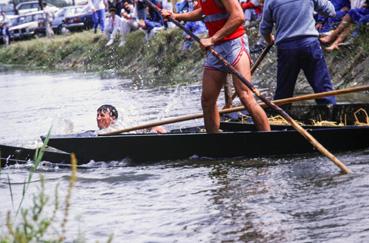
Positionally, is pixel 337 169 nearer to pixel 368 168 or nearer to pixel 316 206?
pixel 368 168

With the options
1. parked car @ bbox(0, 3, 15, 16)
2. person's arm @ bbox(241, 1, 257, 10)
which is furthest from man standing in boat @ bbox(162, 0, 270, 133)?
parked car @ bbox(0, 3, 15, 16)

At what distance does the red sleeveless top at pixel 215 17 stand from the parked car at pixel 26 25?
38.0m

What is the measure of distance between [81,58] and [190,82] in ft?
42.3

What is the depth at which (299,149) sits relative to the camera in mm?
9539

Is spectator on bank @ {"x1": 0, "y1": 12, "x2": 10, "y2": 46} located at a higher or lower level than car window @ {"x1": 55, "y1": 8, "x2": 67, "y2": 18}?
lower

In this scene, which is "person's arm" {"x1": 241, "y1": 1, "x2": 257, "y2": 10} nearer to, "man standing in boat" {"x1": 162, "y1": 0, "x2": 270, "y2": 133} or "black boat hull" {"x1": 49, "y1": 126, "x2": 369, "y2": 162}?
"black boat hull" {"x1": 49, "y1": 126, "x2": 369, "y2": 162}

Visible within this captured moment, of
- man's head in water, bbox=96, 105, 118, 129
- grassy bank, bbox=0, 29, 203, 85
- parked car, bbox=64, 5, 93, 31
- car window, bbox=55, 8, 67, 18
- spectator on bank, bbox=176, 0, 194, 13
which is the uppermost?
spectator on bank, bbox=176, 0, 194, 13

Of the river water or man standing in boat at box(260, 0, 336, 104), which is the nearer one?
the river water

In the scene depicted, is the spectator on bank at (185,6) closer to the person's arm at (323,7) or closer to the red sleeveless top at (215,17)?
the person's arm at (323,7)

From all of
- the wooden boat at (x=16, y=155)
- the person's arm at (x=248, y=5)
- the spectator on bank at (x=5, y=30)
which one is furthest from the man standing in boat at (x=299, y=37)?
the spectator on bank at (x=5, y=30)

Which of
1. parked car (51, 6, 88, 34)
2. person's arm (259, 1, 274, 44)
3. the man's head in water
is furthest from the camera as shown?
parked car (51, 6, 88, 34)

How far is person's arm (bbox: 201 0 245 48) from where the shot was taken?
914cm

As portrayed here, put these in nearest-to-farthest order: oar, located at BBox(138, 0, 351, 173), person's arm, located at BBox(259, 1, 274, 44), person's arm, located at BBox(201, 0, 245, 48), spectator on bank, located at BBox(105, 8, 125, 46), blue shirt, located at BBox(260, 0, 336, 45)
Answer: oar, located at BBox(138, 0, 351, 173)
person's arm, located at BBox(201, 0, 245, 48)
blue shirt, located at BBox(260, 0, 336, 45)
person's arm, located at BBox(259, 1, 274, 44)
spectator on bank, located at BBox(105, 8, 125, 46)

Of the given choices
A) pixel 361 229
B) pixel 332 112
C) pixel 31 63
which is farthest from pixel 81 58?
pixel 361 229
